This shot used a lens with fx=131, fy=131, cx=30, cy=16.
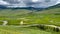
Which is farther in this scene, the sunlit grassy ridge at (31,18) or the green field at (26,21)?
the sunlit grassy ridge at (31,18)

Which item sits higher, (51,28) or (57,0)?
(57,0)

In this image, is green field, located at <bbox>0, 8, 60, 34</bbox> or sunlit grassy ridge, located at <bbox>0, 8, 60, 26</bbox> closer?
green field, located at <bbox>0, 8, 60, 34</bbox>

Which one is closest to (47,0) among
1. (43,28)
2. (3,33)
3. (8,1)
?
(8,1)

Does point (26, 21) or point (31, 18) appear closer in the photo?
point (26, 21)

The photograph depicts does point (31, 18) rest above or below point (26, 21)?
below

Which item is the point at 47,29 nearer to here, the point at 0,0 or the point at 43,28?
the point at 43,28

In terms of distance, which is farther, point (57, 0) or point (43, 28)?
point (57, 0)

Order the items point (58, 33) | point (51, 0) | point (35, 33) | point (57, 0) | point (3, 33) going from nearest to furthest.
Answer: point (3, 33) → point (35, 33) → point (58, 33) → point (57, 0) → point (51, 0)

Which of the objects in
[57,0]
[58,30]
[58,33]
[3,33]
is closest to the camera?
[3,33]

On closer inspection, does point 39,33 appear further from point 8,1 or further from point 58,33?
point 8,1
